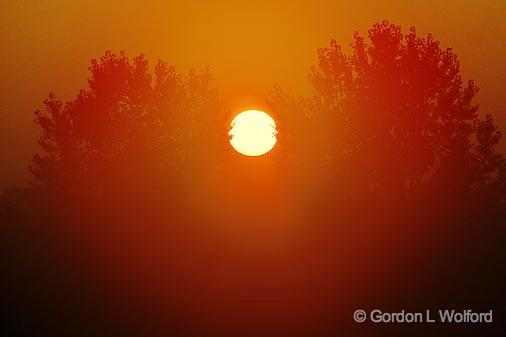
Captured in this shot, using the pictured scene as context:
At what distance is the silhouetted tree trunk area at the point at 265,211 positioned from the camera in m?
14.4

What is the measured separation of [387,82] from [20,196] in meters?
13.8

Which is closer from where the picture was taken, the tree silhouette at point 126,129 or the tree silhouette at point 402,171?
the tree silhouette at point 402,171

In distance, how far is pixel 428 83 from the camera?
1859cm

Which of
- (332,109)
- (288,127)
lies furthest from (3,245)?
(332,109)

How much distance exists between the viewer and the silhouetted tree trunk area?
14.4 m

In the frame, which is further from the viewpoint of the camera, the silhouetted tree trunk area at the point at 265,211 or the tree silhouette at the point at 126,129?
the tree silhouette at the point at 126,129

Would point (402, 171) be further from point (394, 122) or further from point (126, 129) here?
point (126, 129)

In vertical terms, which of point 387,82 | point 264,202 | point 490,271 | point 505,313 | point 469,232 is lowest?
point 505,313

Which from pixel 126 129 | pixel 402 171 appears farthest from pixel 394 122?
pixel 126 129

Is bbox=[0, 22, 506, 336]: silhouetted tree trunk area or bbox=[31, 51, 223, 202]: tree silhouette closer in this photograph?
bbox=[0, 22, 506, 336]: silhouetted tree trunk area

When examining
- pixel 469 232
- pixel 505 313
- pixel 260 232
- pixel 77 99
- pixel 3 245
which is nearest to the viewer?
pixel 505 313

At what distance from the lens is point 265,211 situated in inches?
667

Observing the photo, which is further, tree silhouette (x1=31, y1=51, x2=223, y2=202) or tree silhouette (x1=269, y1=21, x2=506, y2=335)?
tree silhouette (x1=31, y1=51, x2=223, y2=202)

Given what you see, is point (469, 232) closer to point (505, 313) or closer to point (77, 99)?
point (505, 313)
